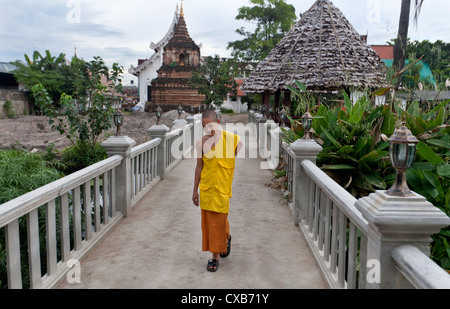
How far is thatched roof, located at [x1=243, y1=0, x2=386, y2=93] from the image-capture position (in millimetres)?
11930

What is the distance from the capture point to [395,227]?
1.99m

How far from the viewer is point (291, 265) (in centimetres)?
388

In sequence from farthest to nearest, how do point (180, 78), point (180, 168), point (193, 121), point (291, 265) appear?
point (180, 78), point (193, 121), point (180, 168), point (291, 265)

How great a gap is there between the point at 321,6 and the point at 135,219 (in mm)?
11708

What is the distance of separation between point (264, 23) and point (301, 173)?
3209 centimetres

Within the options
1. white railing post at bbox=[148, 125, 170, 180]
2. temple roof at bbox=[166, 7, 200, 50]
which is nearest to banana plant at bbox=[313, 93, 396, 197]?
white railing post at bbox=[148, 125, 170, 180]

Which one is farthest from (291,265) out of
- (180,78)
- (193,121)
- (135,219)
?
(180,78)

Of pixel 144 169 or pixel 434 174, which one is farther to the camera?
pixel 144 169

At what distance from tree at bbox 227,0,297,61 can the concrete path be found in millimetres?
28621

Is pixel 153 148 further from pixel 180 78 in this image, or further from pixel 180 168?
pixel 180 78

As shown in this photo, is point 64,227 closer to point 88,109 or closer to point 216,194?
point 216,194

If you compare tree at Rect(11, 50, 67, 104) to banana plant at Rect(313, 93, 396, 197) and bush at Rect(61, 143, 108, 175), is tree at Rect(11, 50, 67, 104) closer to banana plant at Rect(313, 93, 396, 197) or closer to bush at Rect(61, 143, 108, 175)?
bush at Rect(61, 143, 108, 175)

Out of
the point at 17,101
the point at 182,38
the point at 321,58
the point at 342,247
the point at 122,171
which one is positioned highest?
the point at 182,38

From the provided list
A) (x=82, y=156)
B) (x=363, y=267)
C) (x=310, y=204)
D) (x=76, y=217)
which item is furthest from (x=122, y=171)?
(x=82, y=156)
